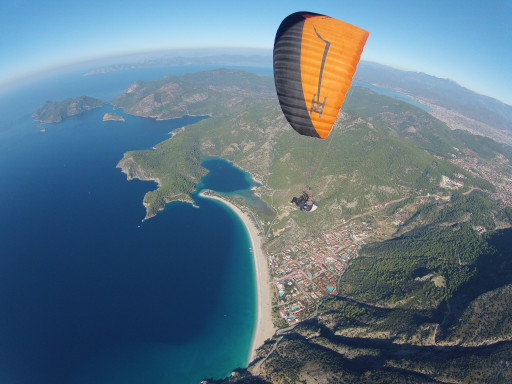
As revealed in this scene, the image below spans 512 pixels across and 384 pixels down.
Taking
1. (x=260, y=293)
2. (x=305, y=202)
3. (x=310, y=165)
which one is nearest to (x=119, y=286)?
(x=260, y=293)

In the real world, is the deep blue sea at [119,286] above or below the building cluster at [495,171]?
below

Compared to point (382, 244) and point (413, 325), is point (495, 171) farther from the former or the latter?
point (413, 325)

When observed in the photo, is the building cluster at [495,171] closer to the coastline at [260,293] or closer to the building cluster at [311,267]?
the building cluster at [311,267]

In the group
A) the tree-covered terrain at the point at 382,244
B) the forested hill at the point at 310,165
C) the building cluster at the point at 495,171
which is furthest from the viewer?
the building cluster at the point at 495,171

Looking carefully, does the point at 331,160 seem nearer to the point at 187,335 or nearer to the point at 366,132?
the point at 366,132

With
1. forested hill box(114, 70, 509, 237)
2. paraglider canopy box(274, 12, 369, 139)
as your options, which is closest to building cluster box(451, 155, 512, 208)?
forested hill box(114, 70, 509, 237)

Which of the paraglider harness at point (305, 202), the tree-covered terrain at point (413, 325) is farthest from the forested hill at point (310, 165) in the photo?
the paraglider harness at point (305, 202)
